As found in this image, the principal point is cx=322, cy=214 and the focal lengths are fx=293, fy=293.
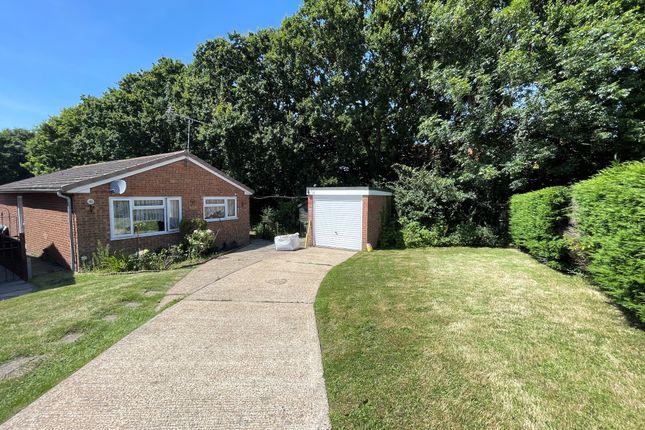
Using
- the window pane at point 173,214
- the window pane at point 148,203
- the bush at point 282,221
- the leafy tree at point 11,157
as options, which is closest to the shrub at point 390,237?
the bush at point 282,221

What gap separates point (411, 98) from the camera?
50.9ft

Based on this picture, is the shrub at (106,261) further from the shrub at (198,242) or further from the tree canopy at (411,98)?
the tree canopy at (411,98)

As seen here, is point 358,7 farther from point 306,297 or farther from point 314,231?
point 306,297

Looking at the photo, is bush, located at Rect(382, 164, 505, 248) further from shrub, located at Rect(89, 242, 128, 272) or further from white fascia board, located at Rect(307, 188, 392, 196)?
shrub, located at Rect(89, 242, 128, 272)

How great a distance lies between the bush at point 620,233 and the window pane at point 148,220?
12.2 metres

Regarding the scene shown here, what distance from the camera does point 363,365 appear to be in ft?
11.1

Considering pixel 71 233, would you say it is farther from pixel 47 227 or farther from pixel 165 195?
pixel 165 195

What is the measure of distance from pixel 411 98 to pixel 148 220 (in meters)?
13.6

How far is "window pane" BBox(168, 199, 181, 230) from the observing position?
11266 millimetres

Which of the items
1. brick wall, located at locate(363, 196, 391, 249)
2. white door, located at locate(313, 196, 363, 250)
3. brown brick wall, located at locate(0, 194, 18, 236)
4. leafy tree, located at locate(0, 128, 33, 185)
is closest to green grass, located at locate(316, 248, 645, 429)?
brick wall, located at locate(363, 196, 391, 249)

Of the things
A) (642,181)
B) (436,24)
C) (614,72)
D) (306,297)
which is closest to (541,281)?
(642,181)

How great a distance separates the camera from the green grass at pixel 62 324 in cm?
322

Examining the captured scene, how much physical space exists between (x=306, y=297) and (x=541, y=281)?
525 centimetres

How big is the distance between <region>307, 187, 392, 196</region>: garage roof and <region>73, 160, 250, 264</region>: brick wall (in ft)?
13.3
